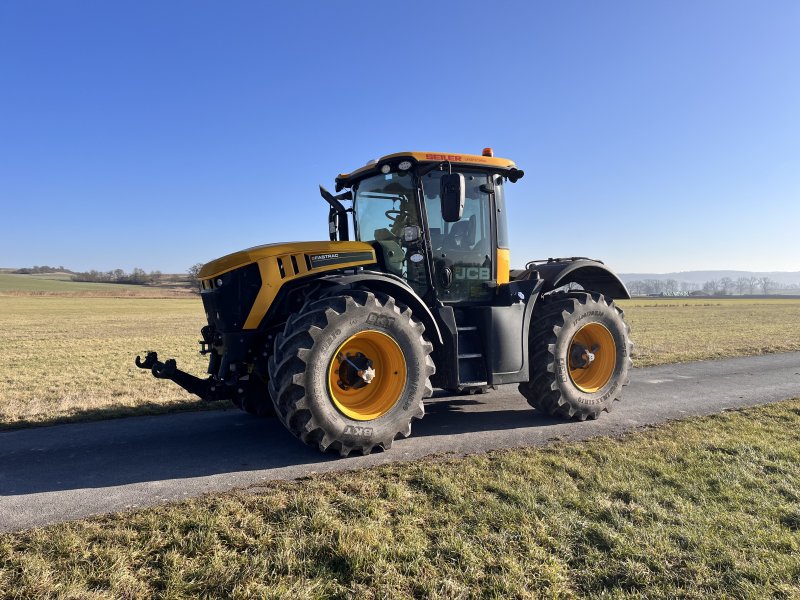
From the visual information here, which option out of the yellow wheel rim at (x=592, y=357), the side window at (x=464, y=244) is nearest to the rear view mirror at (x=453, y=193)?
the side window at (x=464, y=244)

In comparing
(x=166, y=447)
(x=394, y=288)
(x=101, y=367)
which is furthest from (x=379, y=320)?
(x=101, y=367)

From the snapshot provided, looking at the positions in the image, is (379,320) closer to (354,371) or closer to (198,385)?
(354,371)

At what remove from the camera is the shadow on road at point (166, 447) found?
14.8 feet

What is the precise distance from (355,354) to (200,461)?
1746 mm

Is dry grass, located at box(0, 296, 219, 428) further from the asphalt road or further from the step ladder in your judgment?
the step ladder

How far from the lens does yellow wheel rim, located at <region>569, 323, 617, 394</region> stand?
6.86 meters

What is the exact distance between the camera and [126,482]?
171 inches

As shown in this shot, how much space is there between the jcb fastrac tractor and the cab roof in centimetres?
2

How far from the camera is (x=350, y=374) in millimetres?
5277

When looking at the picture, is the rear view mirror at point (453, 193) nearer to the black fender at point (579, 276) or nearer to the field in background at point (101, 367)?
the black fender at point (579, 276)

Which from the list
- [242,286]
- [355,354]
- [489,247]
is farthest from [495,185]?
[242,286]

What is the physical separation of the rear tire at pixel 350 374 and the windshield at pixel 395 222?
0.73m

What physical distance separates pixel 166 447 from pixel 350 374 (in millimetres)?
2029

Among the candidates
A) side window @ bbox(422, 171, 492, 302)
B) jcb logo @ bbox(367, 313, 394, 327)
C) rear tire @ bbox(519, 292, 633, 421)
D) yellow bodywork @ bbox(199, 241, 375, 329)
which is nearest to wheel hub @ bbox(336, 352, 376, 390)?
jcb logo @ bbox(367, 313, 394, 327)
